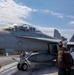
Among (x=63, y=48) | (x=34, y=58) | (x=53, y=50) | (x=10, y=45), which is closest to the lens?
(x=63, y=48)

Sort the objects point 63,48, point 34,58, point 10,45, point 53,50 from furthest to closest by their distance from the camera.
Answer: point 53,50
point 34,58
point 10,45
point 63,48

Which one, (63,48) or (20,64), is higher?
(63,48)

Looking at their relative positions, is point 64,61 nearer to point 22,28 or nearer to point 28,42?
point 28,42

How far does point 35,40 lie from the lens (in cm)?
1480

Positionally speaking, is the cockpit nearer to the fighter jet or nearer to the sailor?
the fighter jet

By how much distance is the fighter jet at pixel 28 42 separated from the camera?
13578mm

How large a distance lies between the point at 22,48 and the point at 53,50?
2.91 metres

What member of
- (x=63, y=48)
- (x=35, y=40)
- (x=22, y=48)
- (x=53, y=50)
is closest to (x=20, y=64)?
(x=22, y=48)

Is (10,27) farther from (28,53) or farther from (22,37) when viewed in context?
(28,53)

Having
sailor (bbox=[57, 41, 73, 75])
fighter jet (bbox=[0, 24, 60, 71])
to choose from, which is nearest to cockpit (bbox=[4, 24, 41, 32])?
fighter jet (bbox=[0, 24, 60, 71])

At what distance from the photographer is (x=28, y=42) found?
14.5 m

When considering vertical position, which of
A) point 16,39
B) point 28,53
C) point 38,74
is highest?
point 16,39

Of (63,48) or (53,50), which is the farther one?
(53,50)

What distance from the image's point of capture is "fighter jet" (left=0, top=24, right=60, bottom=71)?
44.5 ft
